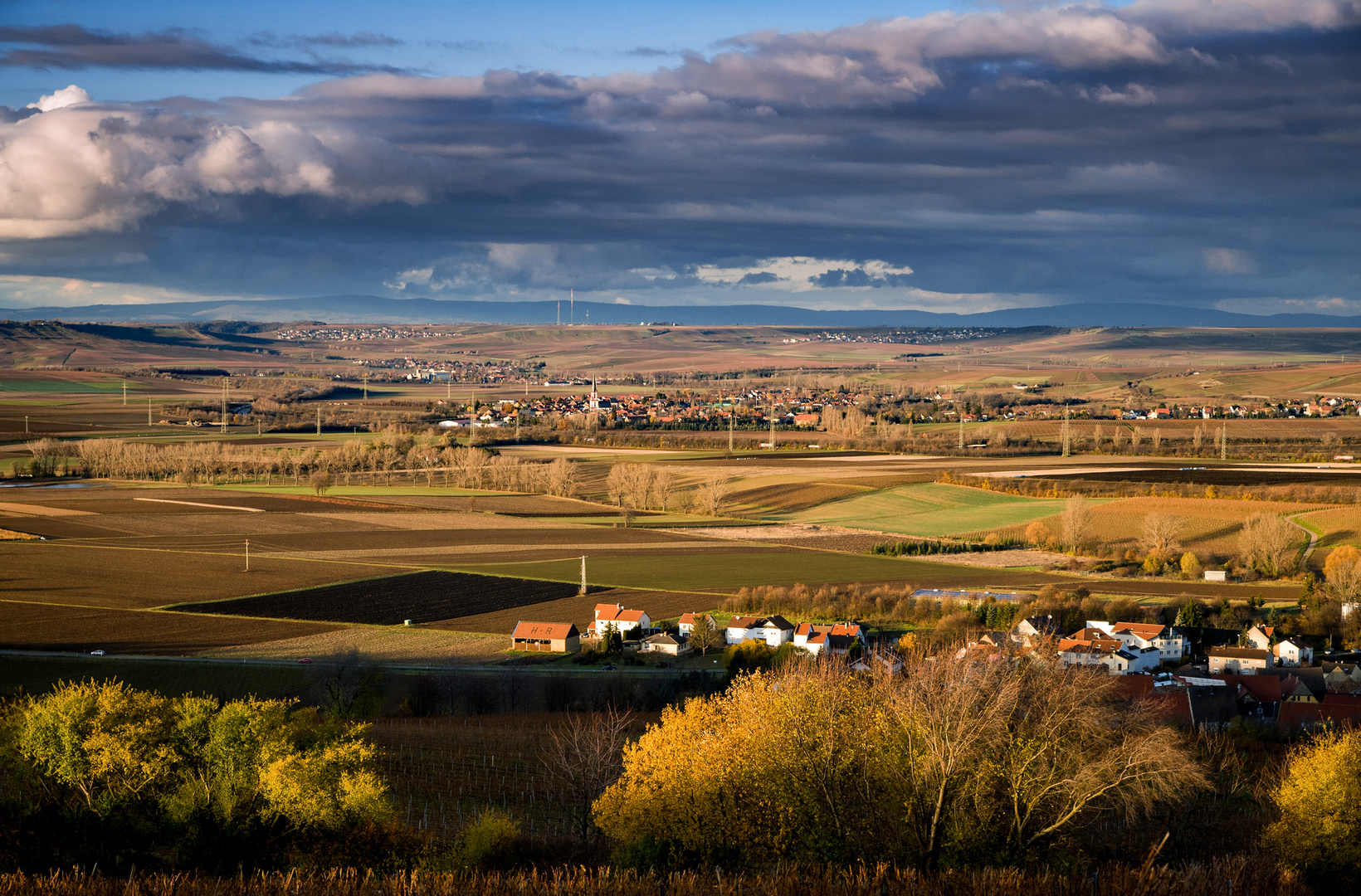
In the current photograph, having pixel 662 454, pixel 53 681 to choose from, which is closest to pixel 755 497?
pixel 662 454

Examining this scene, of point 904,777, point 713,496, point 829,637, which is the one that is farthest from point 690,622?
point 713,496

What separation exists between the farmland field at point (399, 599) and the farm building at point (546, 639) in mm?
4618

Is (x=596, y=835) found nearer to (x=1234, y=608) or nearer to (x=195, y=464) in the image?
(x=1234, y=608)

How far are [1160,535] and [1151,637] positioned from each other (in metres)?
17.7

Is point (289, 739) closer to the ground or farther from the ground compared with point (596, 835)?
farther from the ground

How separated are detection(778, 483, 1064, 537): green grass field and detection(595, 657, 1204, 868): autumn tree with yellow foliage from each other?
1875 inches


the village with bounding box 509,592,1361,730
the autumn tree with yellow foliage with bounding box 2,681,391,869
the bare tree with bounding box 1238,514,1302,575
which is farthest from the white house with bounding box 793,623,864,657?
the bare tree with bounding box 1238,514,1302,575

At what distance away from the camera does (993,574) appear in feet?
186

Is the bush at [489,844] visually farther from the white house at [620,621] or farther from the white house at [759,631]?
the white house at [620,621]

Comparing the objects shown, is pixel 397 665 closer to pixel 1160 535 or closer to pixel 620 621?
pixel 620 621

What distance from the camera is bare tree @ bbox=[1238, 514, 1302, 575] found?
187 ft

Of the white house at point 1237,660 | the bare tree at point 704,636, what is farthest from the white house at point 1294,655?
the bare tree at point 704,636

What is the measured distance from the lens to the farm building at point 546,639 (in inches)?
1747

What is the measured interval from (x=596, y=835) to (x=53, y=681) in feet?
66.8
